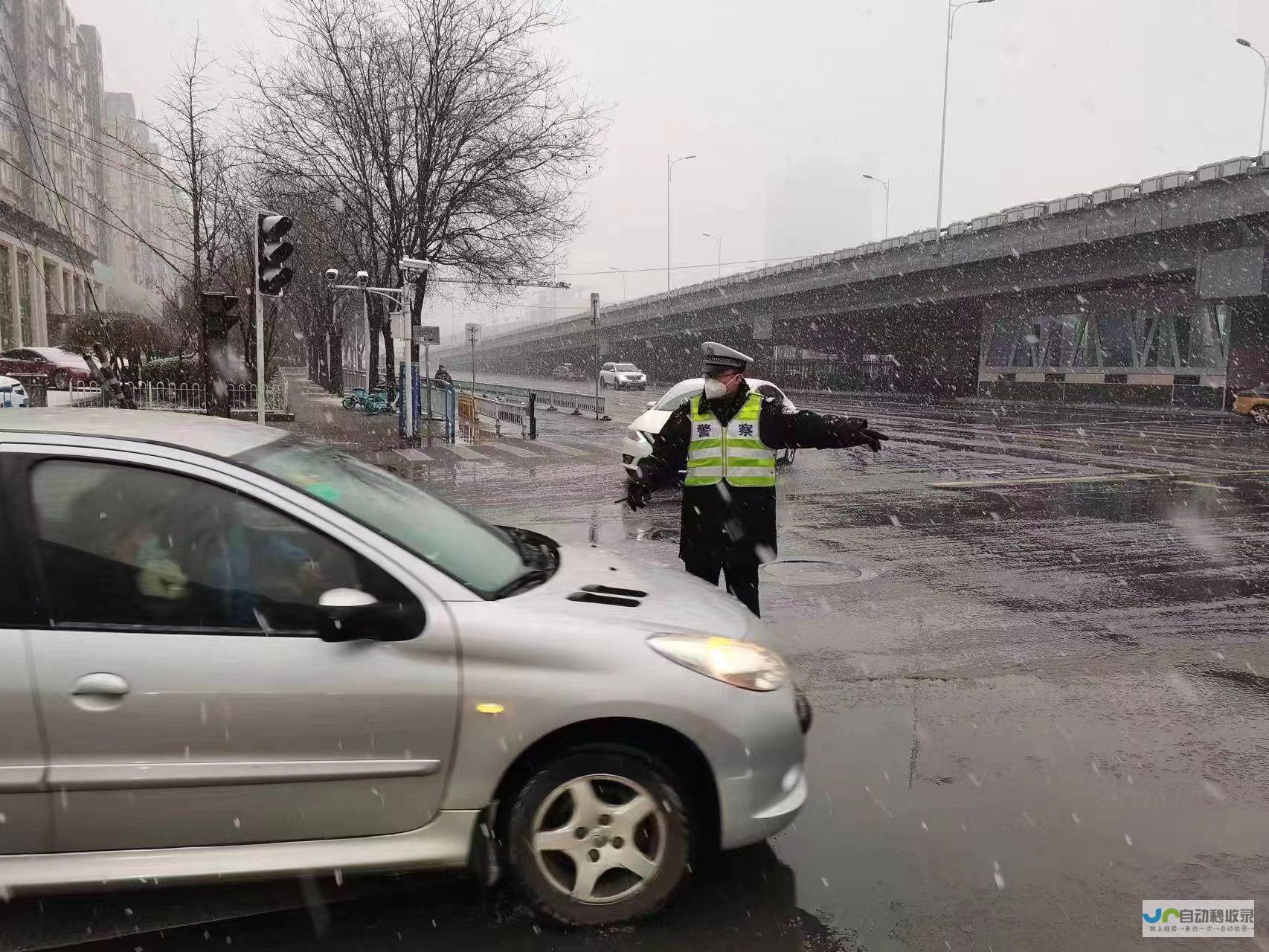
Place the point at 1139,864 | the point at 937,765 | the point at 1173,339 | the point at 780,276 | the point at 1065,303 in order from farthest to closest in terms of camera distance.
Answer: the point at 780,276, the point at 1065,303, the point at 1173,339, the point at 937,765, the point at 1139,864

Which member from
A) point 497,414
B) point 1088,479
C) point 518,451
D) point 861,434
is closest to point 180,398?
point 497,414

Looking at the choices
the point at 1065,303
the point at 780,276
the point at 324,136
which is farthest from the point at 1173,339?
the point at 324,136

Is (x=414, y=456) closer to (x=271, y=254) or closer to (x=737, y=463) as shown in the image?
(x=271, y=254)

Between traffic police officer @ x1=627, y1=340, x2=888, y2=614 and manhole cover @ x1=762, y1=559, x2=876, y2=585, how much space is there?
2591 mm

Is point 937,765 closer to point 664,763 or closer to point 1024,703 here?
point 1024,703

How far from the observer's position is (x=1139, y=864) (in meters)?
3.42

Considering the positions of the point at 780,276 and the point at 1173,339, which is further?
the point at 780,276

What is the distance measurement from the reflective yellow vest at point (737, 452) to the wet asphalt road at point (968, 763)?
4.02ft

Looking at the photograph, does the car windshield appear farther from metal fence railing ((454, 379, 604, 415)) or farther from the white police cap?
metal fence railing ((454, 379, 604, 415))

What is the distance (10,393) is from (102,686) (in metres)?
18.3

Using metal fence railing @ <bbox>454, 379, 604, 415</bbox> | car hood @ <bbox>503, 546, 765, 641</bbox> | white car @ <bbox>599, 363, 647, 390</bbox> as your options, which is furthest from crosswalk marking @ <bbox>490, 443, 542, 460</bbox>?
white car @ <bbox>599, 363, 647, 390</bbox>

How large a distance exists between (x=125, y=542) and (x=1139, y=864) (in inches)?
141

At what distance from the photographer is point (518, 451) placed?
19.1m

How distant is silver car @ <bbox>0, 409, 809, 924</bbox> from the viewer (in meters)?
2.79
